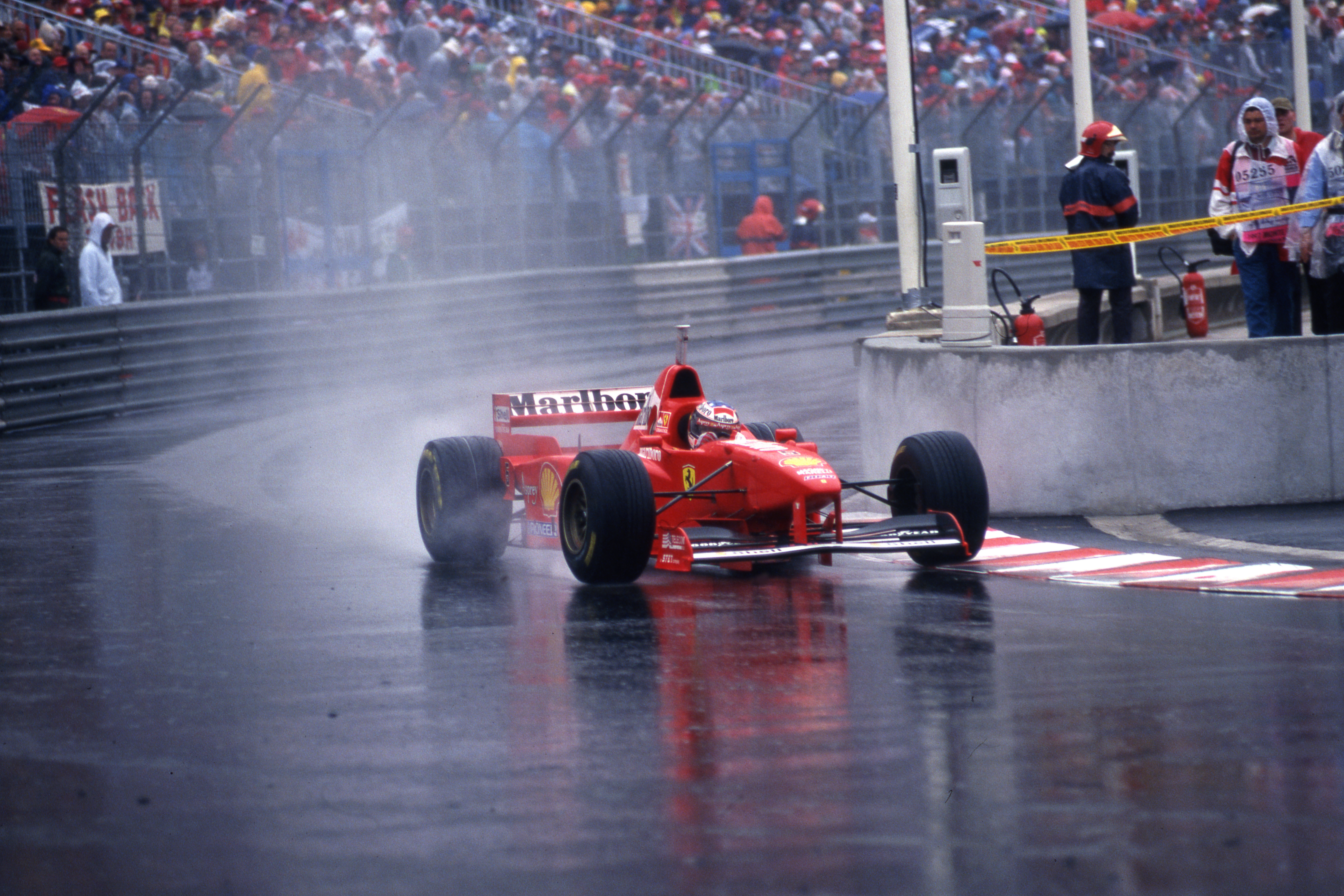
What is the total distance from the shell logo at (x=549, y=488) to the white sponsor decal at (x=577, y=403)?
0.77m

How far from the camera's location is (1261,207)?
466 inches

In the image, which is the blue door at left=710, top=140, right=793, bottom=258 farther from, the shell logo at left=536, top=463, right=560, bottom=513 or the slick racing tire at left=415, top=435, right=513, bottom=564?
the shell logo at left=536, top=463, right=560, bottom=513

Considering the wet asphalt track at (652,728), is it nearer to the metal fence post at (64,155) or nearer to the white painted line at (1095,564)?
the white painted line at (1095,564)

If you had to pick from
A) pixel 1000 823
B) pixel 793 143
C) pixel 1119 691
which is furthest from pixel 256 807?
pixel 793 143

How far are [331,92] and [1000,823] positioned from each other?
19812 mm

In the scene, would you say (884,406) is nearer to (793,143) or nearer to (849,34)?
(793,143)

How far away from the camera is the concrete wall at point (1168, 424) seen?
1016 cm

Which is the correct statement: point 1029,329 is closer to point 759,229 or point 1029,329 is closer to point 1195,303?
point 1195,303

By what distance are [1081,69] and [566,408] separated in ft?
27.8

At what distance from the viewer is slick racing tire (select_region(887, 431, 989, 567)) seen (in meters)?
8.73

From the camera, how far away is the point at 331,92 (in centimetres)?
2295

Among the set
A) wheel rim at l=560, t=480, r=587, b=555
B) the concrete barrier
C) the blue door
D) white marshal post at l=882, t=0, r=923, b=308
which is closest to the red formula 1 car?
wheel rim at l=560, t=480, r=587, b=555

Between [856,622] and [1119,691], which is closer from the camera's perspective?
[1119,691]

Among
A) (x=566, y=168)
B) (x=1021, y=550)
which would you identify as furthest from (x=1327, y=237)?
(x=566, y=168)
